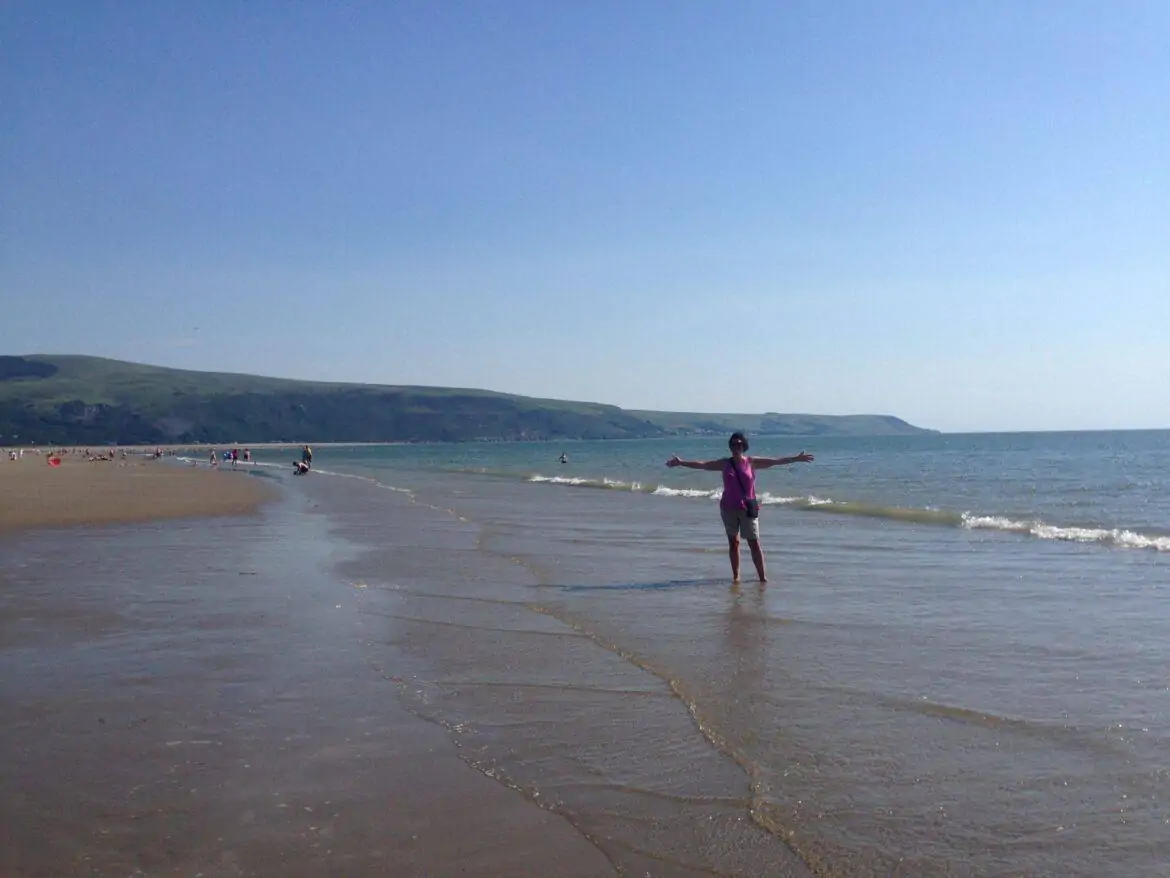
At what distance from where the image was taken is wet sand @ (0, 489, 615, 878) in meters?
4.04

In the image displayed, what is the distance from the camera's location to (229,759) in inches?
203

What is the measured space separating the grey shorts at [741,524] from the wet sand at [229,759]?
4688 mm

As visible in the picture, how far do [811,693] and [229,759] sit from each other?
12.3 ft

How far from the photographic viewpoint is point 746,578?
12102mm

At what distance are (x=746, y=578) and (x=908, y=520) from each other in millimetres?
11192

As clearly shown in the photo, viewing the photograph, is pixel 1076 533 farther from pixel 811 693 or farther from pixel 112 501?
pixel 112 501

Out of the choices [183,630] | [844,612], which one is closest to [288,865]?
[183,630]

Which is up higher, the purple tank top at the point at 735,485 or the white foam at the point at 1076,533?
the purple tank top at the point at 735,485

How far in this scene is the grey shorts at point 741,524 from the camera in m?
11.8

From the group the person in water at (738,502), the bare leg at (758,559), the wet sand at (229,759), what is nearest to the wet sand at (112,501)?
the wet sand at (229,759)

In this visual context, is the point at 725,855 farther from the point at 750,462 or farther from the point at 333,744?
the point at 750,462

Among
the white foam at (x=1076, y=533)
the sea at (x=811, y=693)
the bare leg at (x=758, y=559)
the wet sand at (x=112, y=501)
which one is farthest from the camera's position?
the wet sand at (x=112, y=501)

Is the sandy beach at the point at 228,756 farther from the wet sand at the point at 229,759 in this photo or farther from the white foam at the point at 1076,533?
the white foam at the point at 1076,533

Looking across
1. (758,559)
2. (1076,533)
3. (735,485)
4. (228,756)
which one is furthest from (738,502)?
(1076,533)
